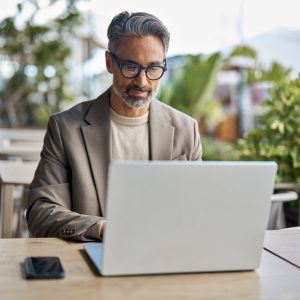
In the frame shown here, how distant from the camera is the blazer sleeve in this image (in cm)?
169

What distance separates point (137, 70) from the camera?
6.33ft

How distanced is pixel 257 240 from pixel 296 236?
54cm

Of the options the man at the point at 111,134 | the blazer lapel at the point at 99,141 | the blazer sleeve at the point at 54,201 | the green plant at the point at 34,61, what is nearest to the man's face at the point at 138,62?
the man at the point at 111,134

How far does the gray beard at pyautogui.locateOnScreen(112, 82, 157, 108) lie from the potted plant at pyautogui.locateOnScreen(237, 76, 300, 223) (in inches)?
74.9

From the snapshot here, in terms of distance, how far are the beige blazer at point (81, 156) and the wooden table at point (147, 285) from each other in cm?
41

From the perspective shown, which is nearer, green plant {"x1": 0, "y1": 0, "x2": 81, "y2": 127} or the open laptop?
the open laptop

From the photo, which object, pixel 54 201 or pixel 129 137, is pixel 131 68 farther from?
pixel 54 201

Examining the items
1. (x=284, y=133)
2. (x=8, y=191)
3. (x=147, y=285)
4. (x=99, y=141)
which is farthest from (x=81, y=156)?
(x=284, y=133)

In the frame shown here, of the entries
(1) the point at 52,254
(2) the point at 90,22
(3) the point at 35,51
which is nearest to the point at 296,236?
Result: (1) the point at 52,254

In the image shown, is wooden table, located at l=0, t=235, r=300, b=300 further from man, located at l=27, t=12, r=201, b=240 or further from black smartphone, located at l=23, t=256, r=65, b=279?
man, located at l=27, t=12, r=201, b=240

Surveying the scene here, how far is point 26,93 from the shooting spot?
27.4 feet

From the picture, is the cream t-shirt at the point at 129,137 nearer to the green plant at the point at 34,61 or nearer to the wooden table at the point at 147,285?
the wooden table at the point at 147,285

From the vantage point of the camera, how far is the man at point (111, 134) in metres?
1.91

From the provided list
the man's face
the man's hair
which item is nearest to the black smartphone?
the man's face
